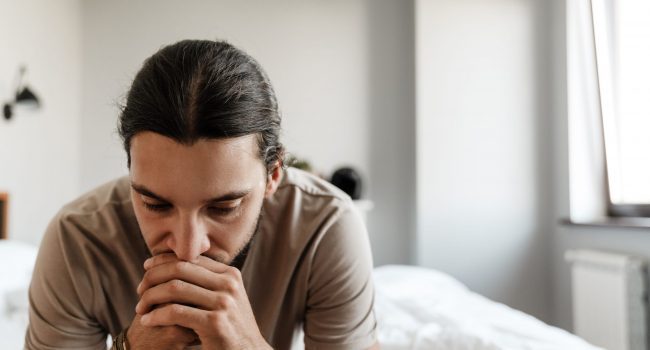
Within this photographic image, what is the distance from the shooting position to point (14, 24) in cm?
246

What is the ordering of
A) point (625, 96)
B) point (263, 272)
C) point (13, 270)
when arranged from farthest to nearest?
point (625, 96), point (13, 270), point (263, 272)

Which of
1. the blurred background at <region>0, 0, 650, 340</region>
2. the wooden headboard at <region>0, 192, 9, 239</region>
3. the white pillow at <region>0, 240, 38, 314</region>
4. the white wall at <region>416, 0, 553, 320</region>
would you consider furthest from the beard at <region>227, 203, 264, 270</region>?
the white wall at <region>416, 0, 553, 320</region>

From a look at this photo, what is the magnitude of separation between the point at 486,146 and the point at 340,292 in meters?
2.34

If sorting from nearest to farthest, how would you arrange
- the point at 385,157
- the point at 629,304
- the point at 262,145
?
the point at 262,145 → the point at 629,304 → the point at 385,157

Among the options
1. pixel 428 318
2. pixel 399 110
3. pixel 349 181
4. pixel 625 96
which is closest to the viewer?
pixel 428 318

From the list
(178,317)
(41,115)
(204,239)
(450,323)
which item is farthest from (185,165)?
(41,115)

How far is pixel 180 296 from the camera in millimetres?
873

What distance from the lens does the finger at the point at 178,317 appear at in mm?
865

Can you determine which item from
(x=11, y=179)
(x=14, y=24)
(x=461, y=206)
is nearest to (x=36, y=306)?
(x=11, y=179)

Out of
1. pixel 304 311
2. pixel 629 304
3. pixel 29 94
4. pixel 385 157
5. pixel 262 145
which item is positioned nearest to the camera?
pixel 262 145

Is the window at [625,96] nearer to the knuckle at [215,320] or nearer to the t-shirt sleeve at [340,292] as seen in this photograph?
the t-shirt sleeve at [340,292]

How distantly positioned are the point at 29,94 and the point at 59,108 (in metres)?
0.59

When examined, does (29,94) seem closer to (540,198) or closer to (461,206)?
(461,206)

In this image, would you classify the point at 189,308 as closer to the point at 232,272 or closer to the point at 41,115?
the point at 232,272
